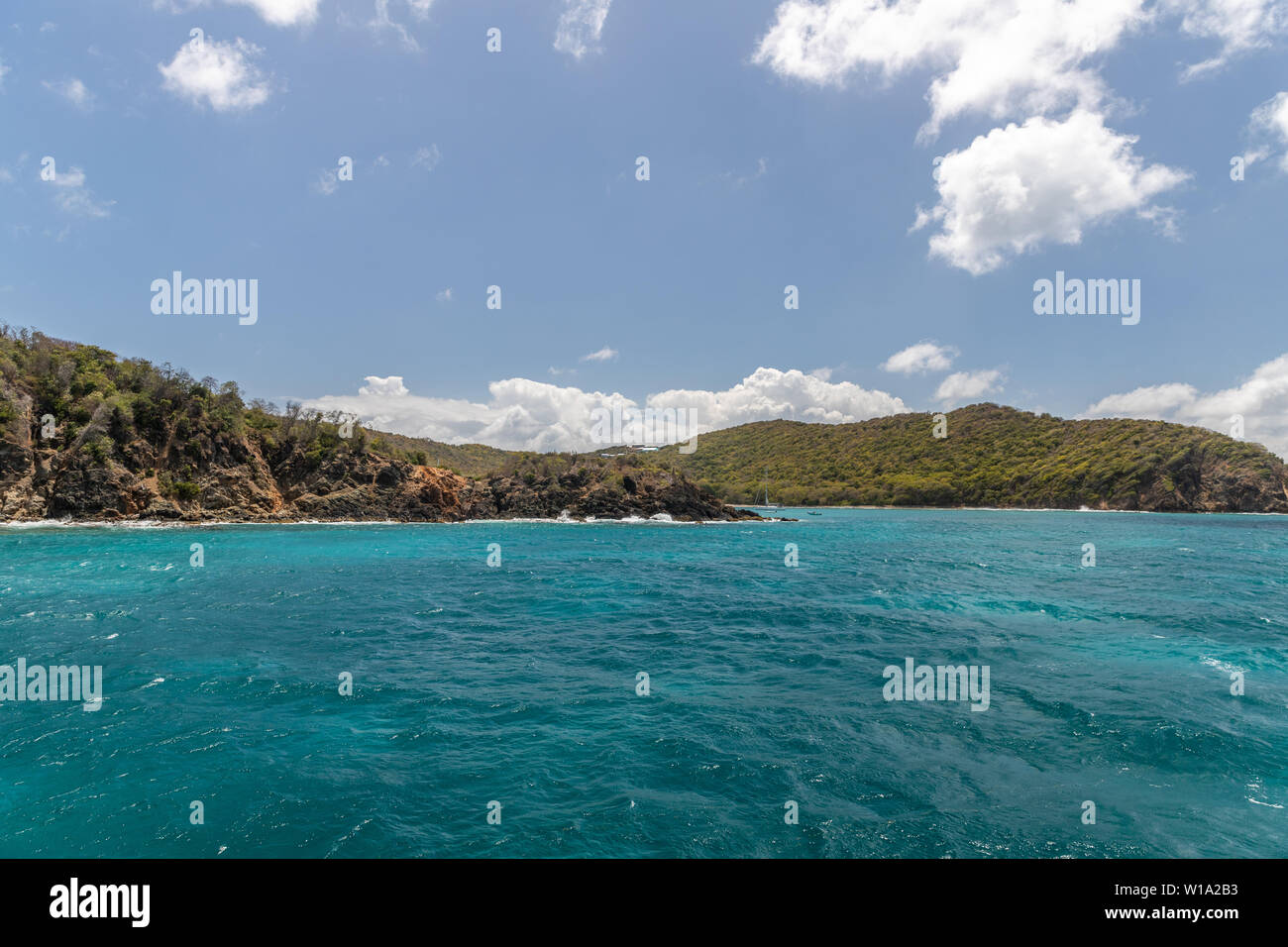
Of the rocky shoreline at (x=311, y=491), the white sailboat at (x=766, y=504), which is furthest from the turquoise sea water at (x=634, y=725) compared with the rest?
the white sailboat at (x=766, y=504)

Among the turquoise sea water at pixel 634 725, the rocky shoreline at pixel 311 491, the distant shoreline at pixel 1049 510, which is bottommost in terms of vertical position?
the distant shoreline at pixel 1049 510

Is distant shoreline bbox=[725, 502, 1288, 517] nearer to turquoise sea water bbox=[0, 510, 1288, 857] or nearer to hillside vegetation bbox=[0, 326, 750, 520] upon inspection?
hillside vegetation bbox=[0, 326, 750, 520]

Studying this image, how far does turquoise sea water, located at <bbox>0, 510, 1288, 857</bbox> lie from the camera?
27.9ft

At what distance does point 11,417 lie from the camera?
205 feet

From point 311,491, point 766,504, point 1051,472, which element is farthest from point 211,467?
point 1051,472

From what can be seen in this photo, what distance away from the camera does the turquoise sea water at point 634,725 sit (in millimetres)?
8500

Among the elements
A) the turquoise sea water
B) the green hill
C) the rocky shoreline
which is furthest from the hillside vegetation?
the green hill

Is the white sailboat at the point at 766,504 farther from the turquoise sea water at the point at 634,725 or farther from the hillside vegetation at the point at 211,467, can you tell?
the turquoise sea water at the point at 634,725

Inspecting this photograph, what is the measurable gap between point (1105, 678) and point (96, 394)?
102 meters

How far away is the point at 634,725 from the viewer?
12.5 m
